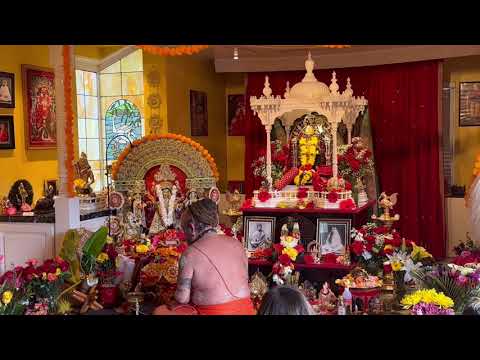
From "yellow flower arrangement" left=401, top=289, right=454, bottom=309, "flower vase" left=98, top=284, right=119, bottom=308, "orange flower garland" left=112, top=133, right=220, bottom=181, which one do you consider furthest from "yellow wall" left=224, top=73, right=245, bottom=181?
"yellow flower arrangement" left=401, top=289, right=454, bottom=309

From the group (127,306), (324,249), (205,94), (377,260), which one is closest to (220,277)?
(127,306)

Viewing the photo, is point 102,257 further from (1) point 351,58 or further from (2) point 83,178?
(1) point 351,58

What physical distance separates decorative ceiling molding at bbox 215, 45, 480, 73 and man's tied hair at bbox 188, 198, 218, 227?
691 centimetres

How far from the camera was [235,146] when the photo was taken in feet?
42.5

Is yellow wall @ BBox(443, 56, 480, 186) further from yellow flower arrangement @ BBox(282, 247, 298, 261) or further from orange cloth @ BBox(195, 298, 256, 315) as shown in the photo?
orange cloth @ BBox(195, 298, 256, 315)

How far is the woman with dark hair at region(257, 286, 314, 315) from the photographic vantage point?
264cm

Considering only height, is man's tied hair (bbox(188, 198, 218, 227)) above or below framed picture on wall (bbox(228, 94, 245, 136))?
below

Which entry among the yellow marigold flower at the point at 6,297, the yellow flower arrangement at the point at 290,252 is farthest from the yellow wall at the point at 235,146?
the yellow marigold flower at the point at 6,297

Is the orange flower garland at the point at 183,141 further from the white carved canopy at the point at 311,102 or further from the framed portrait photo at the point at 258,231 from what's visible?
the white carved canopy at the point at 311,102

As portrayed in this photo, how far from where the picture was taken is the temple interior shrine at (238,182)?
4738 millimetres

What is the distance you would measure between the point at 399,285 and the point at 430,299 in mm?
952

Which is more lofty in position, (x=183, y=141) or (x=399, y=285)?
(x=183, y=141)

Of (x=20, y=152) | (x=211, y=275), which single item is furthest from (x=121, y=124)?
(x=211, y=275)
